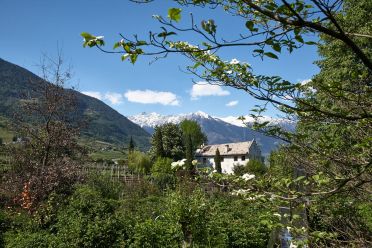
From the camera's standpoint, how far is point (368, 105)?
2383 millimetres

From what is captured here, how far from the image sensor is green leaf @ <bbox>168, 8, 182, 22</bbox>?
4.47 feet

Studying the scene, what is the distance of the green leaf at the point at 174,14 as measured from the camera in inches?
53.6

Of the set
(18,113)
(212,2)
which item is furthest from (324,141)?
(18,113)

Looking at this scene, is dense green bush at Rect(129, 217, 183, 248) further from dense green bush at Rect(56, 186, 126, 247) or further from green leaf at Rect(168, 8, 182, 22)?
green leaf at Rect(168, 8, 182, 22)

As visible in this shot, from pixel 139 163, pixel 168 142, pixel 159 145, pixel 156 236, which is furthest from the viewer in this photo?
pixel 168 142

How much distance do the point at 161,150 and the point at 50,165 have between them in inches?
1679

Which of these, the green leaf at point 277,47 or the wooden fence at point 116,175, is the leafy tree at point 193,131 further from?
the green leaf at point 277,47

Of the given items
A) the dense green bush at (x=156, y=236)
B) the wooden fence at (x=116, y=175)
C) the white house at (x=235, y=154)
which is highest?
the white house at (x=235, y=154)

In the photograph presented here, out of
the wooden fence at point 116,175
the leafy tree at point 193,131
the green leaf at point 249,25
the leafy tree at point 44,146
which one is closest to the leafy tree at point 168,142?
the leafy tree at point 193,131

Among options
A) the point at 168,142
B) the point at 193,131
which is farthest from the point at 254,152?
the point at 168,142

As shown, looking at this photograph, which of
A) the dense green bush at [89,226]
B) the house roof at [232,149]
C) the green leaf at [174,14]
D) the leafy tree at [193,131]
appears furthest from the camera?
the house roof at [232,149]

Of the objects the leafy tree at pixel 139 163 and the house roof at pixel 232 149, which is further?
the house roof at pixel 232 149

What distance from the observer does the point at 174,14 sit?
138 cm

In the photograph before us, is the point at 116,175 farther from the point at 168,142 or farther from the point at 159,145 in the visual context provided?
the point at 168,142
